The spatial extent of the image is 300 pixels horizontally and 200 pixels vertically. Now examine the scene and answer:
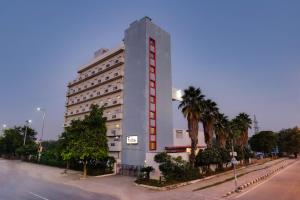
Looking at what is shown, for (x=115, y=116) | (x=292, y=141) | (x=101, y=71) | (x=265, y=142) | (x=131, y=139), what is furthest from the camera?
(x=292, y=141)

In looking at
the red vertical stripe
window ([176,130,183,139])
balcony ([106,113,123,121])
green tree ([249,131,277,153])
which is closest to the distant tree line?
balcony ([106,113,123,121])

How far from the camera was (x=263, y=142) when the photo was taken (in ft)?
327

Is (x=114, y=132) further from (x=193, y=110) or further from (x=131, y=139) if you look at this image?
(x=193, y=110)

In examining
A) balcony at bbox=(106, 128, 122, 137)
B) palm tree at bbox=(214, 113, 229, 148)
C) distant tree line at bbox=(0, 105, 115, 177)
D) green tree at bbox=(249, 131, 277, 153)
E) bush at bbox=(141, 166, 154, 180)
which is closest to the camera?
bush at bbox=(141, 166, 154, 180)

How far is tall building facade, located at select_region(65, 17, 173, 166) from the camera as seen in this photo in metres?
46.5

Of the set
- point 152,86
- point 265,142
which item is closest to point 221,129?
point 152,86

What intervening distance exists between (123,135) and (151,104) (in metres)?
8.67

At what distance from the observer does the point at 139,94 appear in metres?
48.1

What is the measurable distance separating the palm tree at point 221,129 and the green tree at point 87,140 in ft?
81.0

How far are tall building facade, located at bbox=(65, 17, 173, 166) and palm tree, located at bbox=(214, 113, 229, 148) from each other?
1052 cm

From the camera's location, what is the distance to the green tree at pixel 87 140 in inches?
1591

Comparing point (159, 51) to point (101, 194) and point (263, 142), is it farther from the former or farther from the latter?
point (263, 142)

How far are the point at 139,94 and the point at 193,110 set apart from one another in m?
12.6

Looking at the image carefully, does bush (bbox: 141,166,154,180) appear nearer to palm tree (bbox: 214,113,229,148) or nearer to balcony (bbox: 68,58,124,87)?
palm tree (bbox: 214,113,229,148)
